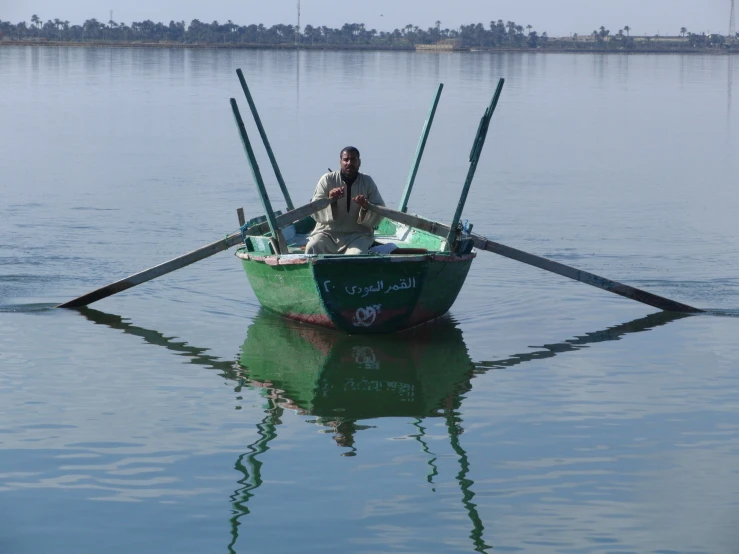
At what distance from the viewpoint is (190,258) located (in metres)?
11.3

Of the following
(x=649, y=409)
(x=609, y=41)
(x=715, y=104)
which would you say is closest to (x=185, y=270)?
(x=649, y=409)

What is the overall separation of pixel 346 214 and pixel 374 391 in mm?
2228

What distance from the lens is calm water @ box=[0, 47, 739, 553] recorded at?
21.8 feet

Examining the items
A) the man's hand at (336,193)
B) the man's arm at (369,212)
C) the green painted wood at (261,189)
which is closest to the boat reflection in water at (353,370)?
the green painted wood at (261,189)

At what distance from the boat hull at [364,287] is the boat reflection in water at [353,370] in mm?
237

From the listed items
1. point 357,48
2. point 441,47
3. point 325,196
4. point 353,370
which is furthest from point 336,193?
point 357,48

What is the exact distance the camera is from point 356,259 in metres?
9.86

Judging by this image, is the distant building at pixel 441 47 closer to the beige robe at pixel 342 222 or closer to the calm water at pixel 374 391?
the calm water at pixel 374 391

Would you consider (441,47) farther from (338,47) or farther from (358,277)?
(358,277)

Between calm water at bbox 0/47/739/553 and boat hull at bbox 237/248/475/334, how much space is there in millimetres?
271

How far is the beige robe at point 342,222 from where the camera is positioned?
11.0 meters

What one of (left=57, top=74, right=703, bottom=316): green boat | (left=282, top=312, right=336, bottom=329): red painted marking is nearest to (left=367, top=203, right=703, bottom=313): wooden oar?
(left=57, top=74, right=703, bottom=316): green boat

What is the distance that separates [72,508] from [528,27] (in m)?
189

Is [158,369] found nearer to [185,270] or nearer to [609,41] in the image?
[185,270]
